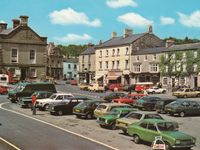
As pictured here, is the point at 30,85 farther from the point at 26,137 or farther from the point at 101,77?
the point at 101,77

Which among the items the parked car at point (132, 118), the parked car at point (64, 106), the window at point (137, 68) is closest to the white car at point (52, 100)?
the parked car at point (64, 106)

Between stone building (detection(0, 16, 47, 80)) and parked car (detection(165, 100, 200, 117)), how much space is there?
167ft

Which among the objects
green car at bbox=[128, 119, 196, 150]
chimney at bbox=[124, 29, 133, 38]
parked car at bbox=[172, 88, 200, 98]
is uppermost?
chimney at bbox=[124, 29, 133, 38]

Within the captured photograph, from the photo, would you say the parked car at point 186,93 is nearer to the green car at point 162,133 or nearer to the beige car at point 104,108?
the beige car at point 104,108

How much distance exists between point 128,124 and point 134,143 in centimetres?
202

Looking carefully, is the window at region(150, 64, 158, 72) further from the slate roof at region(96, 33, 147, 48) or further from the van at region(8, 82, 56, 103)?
the van at region(8, 82, 56, 103)

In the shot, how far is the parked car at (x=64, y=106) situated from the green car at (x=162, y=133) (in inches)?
495

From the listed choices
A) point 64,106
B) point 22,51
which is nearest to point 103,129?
point 64,106

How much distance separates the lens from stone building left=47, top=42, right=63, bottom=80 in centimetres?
13125

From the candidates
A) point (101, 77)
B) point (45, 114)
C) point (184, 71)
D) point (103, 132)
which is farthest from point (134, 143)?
point (101, 77)

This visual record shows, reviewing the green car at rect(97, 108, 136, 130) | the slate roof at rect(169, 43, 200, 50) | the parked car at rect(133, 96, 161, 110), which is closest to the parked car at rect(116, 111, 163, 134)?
the green car at rect(97, 108, 136, 130)

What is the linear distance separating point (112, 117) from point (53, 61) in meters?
107

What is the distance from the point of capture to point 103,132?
25.8 meters

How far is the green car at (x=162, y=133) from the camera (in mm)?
19823
